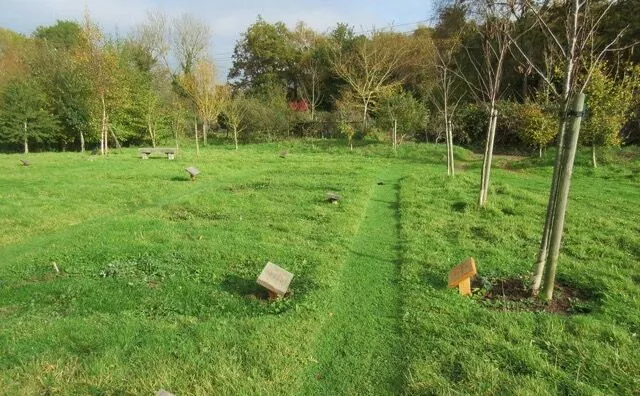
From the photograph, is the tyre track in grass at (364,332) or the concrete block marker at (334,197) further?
the concrete block marker at (334,197)

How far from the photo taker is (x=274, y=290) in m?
4.75

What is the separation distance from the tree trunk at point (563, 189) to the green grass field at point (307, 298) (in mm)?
485

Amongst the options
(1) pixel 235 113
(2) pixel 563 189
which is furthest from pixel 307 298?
(1) pixel 235 113

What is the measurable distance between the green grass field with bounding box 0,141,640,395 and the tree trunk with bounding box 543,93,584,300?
485 mm

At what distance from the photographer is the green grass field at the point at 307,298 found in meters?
3.43

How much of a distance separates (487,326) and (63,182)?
12.7 metres

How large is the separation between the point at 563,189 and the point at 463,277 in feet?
4.53

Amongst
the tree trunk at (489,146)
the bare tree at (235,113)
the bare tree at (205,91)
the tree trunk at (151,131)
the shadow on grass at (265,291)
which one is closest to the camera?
the shadow on grass at (265,291)

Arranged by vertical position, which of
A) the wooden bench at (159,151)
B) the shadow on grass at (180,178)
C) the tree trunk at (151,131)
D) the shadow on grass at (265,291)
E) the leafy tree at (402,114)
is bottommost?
the shadow on grass at (265,291)

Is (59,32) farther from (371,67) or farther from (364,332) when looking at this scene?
(364,332)

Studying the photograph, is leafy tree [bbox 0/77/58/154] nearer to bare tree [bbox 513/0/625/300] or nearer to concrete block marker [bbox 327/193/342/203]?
concrete block marker [bbox 327/193/342/203]

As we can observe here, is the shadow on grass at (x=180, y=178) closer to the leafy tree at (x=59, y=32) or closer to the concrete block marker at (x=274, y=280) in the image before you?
the concrete block marker at (x=274, y=280)

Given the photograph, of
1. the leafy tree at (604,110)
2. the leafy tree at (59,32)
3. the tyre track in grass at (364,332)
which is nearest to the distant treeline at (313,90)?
the leafy tree at (604,110)

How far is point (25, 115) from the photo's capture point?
85.3 feet
